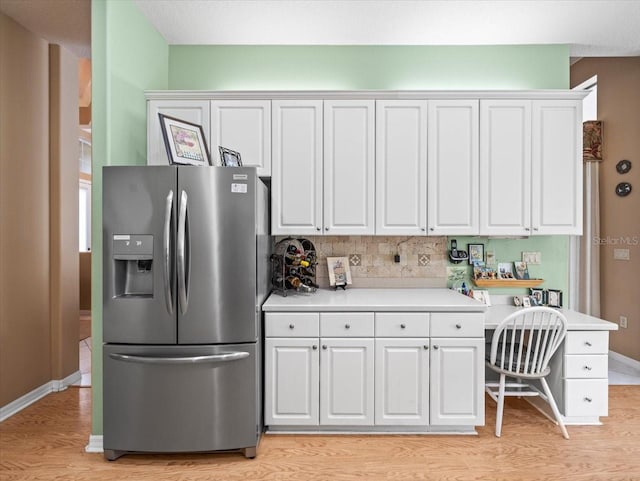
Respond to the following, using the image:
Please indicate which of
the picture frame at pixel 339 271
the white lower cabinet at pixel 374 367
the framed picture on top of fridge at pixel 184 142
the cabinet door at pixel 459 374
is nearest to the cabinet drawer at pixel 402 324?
the white lower cabinet at pixel 374 367

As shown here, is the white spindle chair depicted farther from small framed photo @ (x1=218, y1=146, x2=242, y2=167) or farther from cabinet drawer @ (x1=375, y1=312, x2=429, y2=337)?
small framed photo @ (x1=218, y1=146, x2=242, y2=167)

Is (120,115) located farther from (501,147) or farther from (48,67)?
(501,147)

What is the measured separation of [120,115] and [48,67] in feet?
4.33

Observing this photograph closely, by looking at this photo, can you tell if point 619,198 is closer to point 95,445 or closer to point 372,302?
point 372,302

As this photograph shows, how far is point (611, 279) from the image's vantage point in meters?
4.06

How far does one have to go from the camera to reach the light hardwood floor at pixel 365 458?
221cm

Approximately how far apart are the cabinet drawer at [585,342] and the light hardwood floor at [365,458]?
1.73 feet

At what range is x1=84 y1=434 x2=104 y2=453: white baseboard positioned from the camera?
244cm

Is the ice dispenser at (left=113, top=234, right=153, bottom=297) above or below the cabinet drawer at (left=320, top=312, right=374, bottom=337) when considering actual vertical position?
above

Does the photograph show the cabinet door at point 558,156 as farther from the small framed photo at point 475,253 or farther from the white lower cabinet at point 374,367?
the white lower cabinet at point 374,367

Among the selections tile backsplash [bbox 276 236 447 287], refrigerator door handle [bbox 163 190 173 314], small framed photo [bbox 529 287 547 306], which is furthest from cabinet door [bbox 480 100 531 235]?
refrigerator door handle [bbox 163 190 173 314]

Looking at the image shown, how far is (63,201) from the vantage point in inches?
131

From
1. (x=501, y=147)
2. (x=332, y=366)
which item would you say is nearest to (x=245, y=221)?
(x=332, y=366)

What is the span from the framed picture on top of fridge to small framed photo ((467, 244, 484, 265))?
2.17 m
